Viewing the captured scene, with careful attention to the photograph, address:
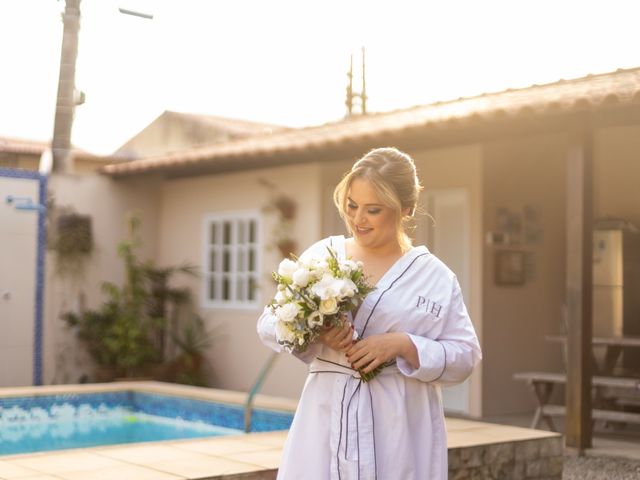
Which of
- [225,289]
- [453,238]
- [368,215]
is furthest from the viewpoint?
[225,289]

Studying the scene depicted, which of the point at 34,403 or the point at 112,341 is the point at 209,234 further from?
the point at 34,403

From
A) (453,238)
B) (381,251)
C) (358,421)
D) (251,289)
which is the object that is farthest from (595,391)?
(358,421)

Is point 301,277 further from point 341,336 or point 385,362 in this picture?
point 385,362

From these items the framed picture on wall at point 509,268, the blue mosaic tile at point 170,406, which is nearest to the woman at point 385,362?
the blue mosaic tile at point 170,406

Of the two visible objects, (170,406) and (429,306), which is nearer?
(429,306)

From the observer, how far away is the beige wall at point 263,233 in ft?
Result: 32.4

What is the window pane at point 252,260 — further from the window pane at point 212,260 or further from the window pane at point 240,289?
the window pane at point 212,260

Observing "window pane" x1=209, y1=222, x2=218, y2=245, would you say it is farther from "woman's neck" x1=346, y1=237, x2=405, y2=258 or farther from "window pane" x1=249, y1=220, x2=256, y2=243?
"woman's neck" x1=346, y1=237, x2=405, y2=258

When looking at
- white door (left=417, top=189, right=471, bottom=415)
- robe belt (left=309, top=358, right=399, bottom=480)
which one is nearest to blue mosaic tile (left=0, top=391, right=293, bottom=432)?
white door (left=417, top=189, right=471, bottom=415)

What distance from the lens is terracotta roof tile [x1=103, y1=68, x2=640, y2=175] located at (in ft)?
22.1

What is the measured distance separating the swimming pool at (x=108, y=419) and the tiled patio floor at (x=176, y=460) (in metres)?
2.35

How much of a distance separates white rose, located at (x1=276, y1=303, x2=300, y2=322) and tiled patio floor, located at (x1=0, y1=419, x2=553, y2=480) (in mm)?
1849

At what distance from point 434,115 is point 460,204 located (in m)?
1.19

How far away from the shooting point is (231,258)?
1091 centimetres
